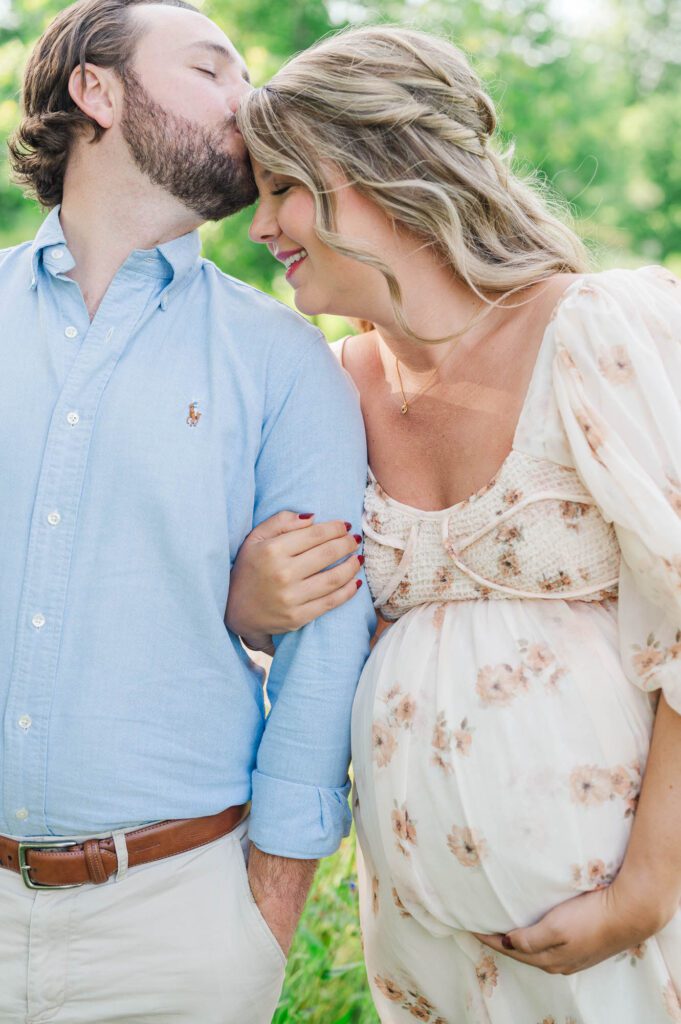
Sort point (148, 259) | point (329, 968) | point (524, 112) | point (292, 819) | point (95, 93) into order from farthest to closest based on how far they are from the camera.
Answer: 1. point (524, 112)
2. point (329, 968)
3. point (95, 93)
4. point (148, 259)
5. point (292, 819)

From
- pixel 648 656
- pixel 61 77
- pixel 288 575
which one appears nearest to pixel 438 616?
pixel 288 575

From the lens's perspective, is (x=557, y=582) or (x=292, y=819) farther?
(x=292, y=819)

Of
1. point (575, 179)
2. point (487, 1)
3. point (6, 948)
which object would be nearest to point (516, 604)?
point (6, 948)

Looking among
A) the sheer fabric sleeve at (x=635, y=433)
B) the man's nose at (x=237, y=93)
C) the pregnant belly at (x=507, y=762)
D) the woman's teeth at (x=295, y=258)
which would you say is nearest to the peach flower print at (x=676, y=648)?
the sheer fabric sleeve at (x=635, y=433)

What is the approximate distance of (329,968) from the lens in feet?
9.78

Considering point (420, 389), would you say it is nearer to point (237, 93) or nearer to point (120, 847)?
point (237, 93)

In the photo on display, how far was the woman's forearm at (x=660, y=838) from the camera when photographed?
186 centimetres

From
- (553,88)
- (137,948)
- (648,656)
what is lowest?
(553,88)

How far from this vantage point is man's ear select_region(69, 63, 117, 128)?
2330 mm

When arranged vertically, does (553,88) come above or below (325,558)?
below

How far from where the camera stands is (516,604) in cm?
205

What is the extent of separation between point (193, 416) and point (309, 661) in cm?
55

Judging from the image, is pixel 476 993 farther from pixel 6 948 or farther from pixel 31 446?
pixel 31 446

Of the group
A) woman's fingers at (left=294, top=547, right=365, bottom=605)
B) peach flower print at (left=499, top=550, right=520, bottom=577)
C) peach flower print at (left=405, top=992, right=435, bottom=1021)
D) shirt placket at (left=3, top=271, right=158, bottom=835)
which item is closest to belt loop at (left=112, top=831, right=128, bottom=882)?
shirt placket at (left=3, top=271, right=158, bottom=835)
